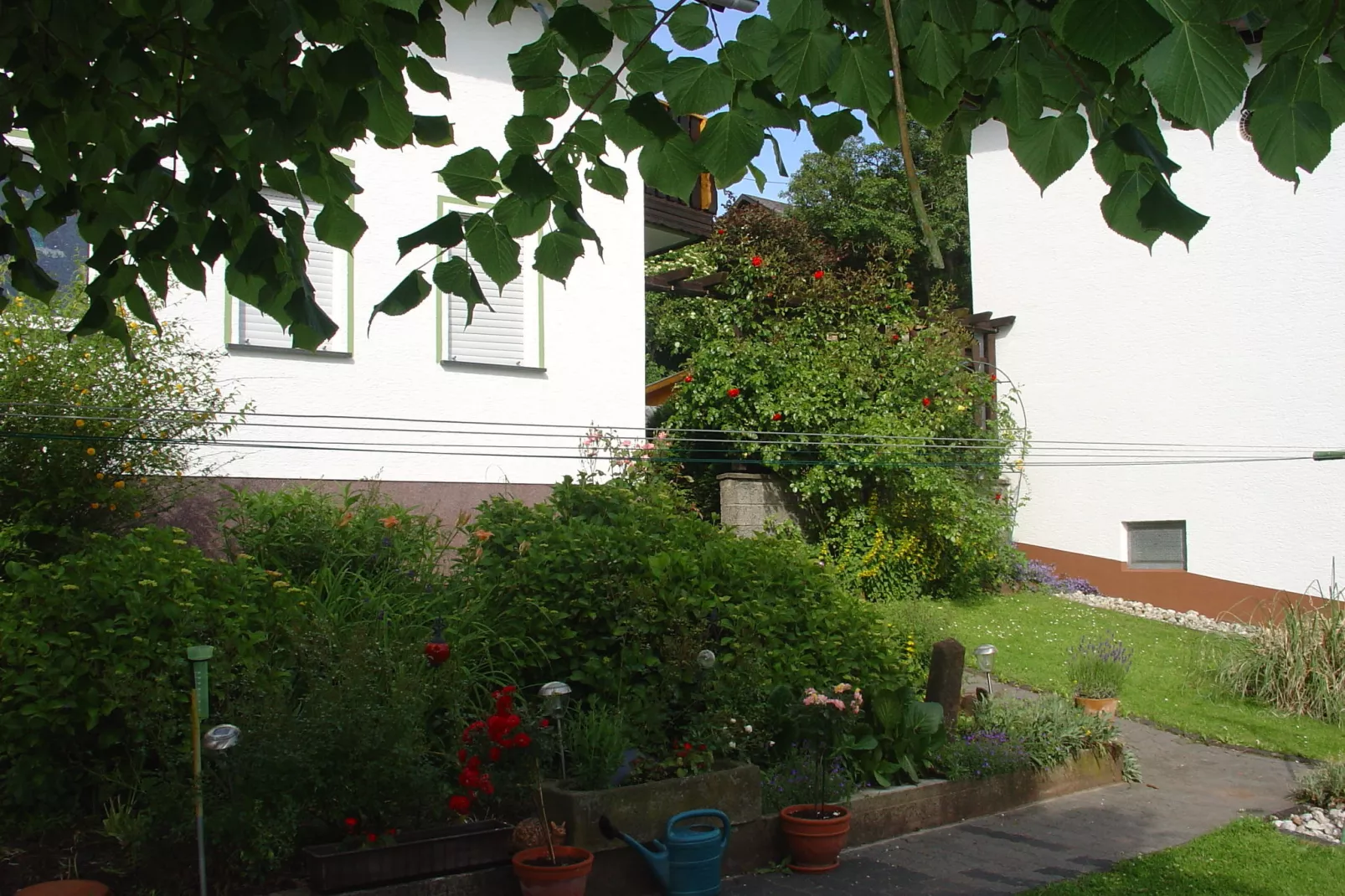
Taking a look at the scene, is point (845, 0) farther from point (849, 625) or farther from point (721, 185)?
point (849, 625)

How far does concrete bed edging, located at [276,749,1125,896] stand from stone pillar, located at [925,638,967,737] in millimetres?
527

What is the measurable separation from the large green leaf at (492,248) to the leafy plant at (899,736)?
5.27 metres

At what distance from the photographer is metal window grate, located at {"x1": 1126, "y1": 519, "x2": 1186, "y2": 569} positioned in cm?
1622

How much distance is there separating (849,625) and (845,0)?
19.2 ft

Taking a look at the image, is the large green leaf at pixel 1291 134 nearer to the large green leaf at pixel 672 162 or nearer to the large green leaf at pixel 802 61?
the large green leaf at pixel 802 61

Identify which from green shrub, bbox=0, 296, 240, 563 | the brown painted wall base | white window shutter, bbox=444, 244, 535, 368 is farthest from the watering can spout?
the brown painted wall base

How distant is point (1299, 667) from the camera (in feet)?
35.0

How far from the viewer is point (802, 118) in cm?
347

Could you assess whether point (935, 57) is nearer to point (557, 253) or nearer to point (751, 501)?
point (557, 253)

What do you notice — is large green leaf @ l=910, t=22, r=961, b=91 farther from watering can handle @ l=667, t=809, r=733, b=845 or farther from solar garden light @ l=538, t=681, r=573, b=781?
watering can handle @ l=667, t=809, r=733, b=845

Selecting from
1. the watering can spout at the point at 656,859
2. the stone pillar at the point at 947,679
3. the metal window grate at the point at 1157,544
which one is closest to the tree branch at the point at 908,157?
the watering can spout at the point at 656,859

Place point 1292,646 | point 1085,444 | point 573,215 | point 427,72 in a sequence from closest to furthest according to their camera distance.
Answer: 1. point 573,215
2. point 427,72
3. point 1292,646
4. point 1085,444

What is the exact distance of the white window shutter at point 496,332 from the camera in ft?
36.7

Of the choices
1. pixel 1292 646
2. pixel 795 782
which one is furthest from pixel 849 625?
pixel 1292 646
